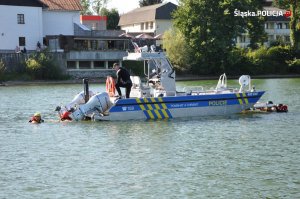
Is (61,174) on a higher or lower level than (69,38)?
lower

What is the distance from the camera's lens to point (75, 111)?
28344 mm

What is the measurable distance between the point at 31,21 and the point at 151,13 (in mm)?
40392

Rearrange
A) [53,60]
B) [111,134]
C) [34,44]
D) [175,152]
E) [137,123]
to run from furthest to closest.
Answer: [34,44], [53,60], [137,123], [111,134], [175,152]

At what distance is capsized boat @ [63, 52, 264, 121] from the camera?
28.0m

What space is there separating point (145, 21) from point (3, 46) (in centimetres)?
4491

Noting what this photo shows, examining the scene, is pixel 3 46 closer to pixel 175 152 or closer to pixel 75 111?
pixel 75 111

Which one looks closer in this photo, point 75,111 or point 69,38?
point 75,111

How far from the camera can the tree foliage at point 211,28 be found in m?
77.9

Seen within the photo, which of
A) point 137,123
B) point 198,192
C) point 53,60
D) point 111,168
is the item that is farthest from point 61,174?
point 53,60

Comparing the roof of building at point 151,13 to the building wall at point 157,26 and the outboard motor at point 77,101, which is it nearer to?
the building wall at point 157,26

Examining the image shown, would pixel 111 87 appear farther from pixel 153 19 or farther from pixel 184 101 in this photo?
pixel 153 19

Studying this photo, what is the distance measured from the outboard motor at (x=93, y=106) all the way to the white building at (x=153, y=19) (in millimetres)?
78435

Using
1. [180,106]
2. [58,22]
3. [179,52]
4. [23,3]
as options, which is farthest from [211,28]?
[180,106]

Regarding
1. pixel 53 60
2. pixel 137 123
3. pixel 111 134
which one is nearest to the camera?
pixel 111 134
